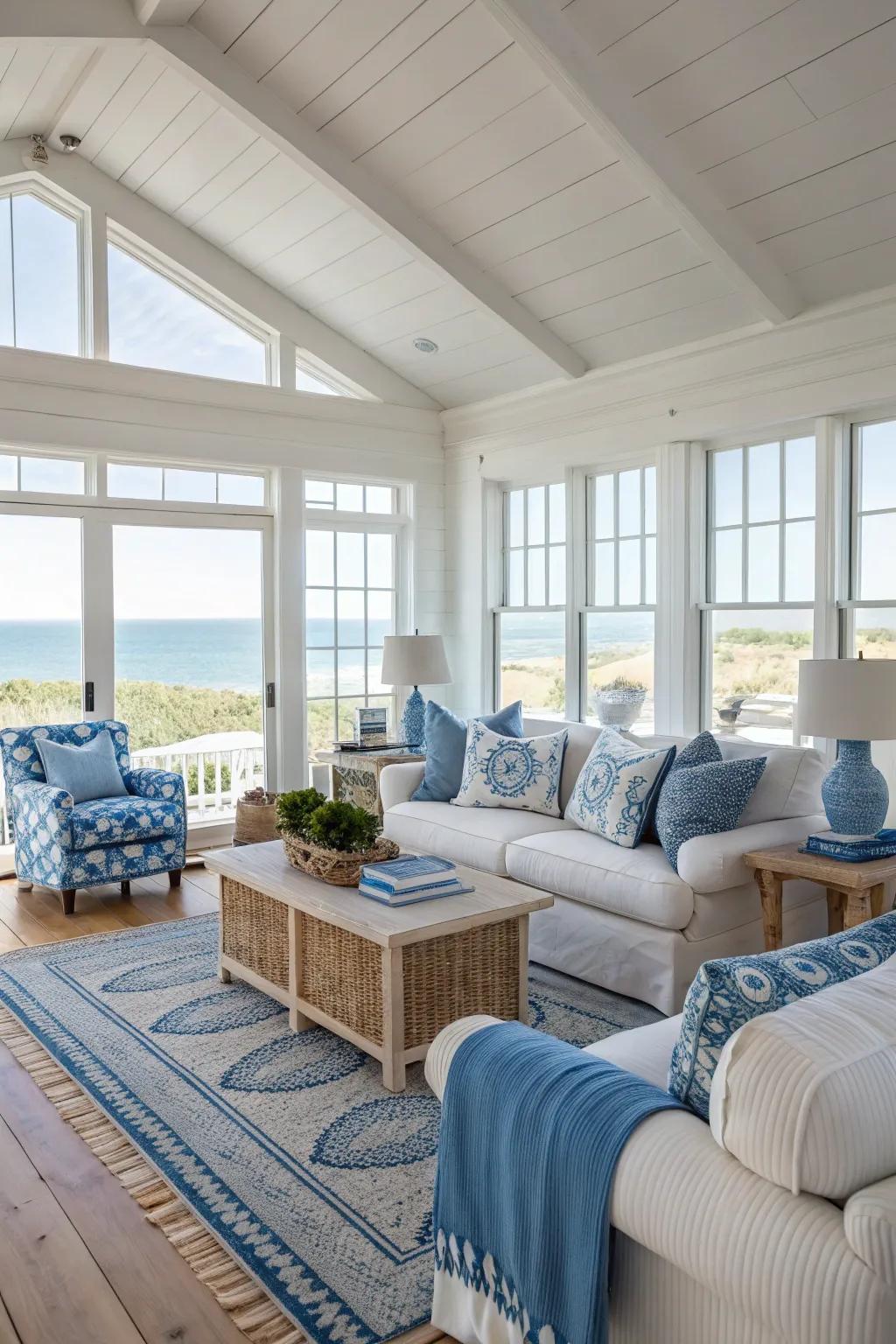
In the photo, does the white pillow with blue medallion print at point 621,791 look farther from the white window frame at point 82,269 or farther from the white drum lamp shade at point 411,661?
the white window frame at point 82,269

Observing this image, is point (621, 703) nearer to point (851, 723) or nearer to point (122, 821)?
point (851, 723)

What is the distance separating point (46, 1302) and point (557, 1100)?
1220 millimetres

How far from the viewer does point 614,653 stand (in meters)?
5.69

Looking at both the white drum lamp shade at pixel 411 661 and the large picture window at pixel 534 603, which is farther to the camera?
the large picture window at pixel 534 603

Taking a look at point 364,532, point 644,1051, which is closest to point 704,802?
point 644,1051

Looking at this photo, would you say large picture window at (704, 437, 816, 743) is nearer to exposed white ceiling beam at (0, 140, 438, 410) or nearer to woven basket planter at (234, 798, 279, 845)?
exposed white ceiling beam at (0, 140, 438, 410)

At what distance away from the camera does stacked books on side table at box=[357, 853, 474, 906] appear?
316 cm

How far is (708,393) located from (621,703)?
1.65 metres

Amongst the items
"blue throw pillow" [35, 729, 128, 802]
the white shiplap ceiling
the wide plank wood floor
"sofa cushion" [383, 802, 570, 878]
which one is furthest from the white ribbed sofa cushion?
"blue throw pillow" [35, 729, 128, 802]

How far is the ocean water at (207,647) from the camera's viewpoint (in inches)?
214

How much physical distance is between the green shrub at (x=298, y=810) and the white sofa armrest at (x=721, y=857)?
1.27 m

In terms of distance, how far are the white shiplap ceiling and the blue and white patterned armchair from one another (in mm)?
2821

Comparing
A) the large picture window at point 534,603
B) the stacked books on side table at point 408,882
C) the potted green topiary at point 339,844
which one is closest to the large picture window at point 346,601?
the large picture window at point 534,603

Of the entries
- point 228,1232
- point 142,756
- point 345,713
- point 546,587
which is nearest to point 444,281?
point 546,587
